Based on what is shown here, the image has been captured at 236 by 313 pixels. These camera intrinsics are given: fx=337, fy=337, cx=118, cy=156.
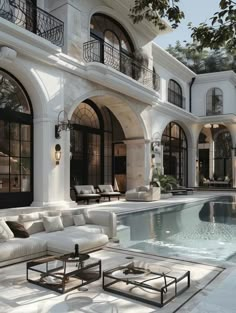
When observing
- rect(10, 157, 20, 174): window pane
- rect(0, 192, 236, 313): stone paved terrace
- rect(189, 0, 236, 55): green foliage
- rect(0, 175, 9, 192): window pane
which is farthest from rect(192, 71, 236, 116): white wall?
rect(189, 0, 236, 55): green foliage

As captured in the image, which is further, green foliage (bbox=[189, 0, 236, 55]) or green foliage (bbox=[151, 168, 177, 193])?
green foliage (bbox=[151, 168, 177, 193])

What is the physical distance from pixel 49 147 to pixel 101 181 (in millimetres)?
5881

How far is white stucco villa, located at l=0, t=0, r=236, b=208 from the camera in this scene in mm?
10406

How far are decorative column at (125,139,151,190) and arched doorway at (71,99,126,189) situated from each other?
89 cm

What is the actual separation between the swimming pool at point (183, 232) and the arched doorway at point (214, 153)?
12924mm

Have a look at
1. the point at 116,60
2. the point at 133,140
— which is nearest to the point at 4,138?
the point at 116,60

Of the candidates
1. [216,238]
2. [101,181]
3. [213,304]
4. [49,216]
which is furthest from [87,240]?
[101,181]

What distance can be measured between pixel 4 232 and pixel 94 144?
35.1 feet

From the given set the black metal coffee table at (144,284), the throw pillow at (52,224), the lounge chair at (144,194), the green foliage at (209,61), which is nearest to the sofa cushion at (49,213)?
the throw pillow at (52,224)

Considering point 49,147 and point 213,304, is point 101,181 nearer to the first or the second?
point 49,147

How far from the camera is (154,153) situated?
17.1 meters

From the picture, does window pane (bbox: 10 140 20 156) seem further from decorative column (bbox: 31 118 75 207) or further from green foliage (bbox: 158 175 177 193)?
green foliage (bbox: 158 175 177 193)

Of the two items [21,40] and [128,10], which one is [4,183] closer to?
[21,40]

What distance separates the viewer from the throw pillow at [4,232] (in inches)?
208
